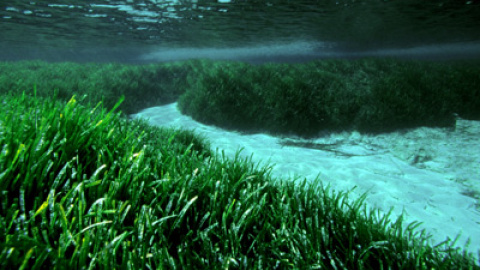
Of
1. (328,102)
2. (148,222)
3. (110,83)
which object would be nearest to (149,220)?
(148,222)

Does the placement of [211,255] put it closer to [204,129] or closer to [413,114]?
[204,129]

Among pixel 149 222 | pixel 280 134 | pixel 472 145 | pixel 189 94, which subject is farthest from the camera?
pixel 189 94

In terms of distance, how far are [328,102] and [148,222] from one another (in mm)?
8818

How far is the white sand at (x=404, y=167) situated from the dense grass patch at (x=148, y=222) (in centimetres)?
131

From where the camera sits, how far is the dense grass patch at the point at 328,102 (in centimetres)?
881

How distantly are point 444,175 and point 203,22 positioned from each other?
2256 centimetres

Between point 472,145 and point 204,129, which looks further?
point 204,129

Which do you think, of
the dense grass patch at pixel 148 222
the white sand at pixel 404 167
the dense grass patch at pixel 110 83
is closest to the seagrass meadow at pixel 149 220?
the dense grass patch at pixel 148 222

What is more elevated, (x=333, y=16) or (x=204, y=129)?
(x=333, y=16)

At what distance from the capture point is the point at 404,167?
628 cm

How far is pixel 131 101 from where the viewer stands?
12.1m

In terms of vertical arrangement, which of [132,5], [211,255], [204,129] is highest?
[132,5]

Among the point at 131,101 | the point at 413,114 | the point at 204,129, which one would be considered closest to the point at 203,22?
the point at 131,101

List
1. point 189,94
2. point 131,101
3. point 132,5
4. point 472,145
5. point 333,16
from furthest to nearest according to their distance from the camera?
point 333,16
point 132,5
point 131,101
point 189,94
point 472,145
